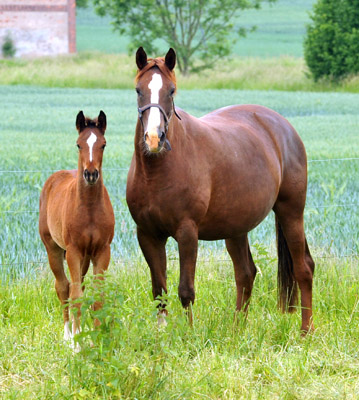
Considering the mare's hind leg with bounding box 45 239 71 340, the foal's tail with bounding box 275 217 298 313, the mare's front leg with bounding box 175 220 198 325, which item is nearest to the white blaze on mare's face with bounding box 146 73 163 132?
the mare's front leg with bounding box 175 220 198 325

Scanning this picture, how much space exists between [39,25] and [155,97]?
55.3 meters

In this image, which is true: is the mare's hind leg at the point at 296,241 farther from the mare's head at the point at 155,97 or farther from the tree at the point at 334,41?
the tree at the point at 334,41

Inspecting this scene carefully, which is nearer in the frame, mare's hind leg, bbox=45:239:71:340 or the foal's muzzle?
the foal's muzzle

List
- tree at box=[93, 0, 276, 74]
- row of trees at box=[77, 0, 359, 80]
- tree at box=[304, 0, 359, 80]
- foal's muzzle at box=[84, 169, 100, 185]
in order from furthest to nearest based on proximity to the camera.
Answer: tree at box=[93, 0, 276, 74]
row of trees at box=[77, 0, 359, 80]
tree at box=[304, 0, 359, 80]
foal's muzzle at box=[84, 169, 100, 185]

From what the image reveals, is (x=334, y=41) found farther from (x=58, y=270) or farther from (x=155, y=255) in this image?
(x=155, y=255)

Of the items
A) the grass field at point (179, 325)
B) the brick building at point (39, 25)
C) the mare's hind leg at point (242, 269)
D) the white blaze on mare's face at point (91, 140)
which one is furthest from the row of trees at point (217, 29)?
the white blaze on mare's face at point (91, 140)

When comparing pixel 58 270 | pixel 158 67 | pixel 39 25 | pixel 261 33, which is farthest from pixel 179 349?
pixel 261 33

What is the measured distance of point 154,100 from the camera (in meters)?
4.49

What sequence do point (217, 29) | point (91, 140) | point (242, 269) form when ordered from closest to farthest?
1. point (91, 140)
2. point (242, 269)
3. point (217, 29)

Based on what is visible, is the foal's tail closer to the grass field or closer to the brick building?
the grass field

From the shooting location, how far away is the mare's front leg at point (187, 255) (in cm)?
480

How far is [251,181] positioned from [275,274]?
149cm

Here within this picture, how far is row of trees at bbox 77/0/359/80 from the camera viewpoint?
1417 inches

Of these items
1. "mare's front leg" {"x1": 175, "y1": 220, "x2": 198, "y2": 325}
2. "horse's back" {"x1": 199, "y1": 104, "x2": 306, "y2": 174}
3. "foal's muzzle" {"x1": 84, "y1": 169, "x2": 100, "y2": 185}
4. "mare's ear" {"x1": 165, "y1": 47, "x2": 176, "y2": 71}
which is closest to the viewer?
"foal's muzzle" {"x1": 84, "y1": 169, "x2": 100, "y2": 185}
